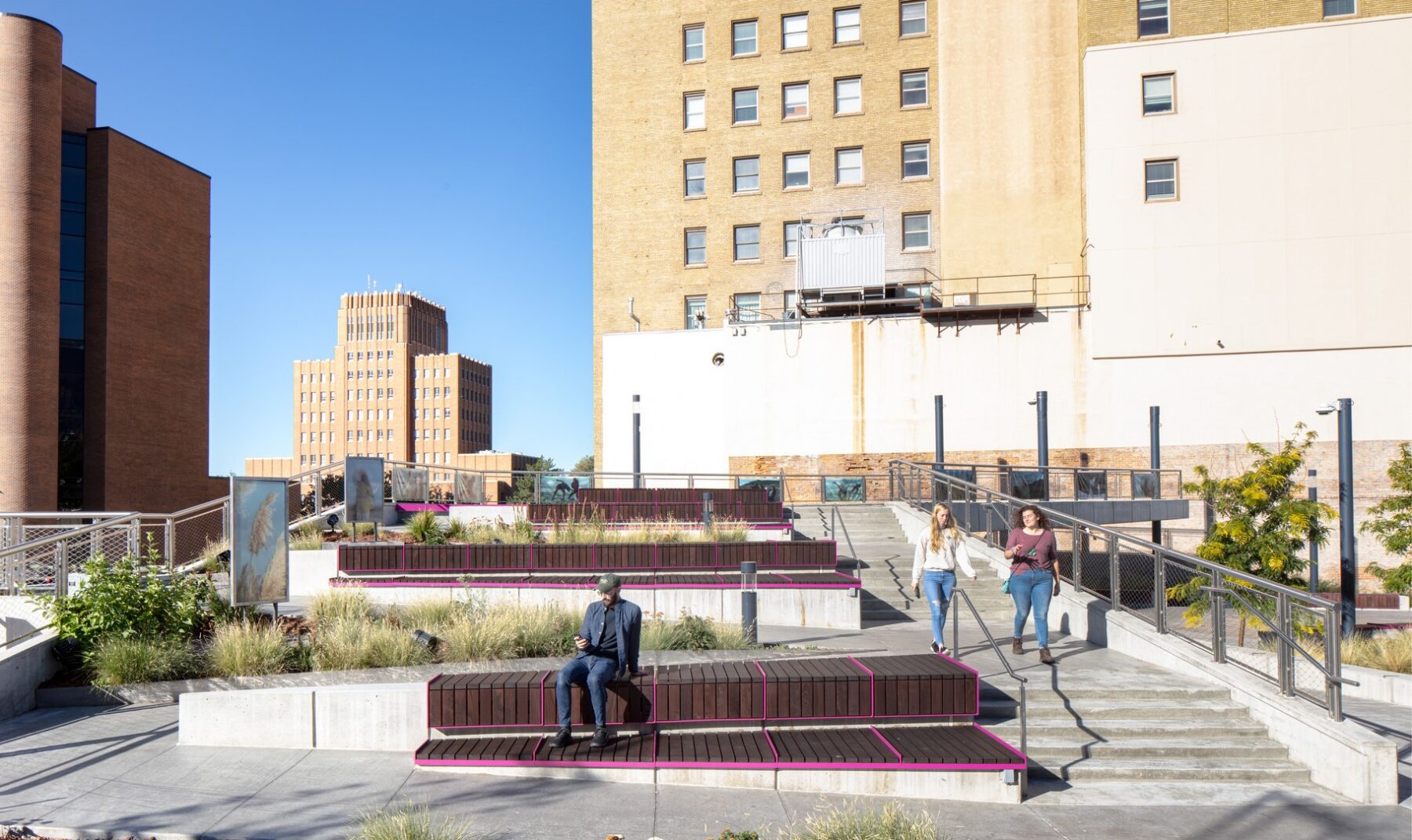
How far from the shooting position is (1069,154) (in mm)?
35250

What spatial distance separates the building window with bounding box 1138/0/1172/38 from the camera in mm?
34812

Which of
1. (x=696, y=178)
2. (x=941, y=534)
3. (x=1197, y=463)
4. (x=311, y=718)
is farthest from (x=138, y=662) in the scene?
(x=696, y=178)

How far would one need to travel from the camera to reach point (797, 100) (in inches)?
1502

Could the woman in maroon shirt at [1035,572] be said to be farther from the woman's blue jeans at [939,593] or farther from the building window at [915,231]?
the building window at [915,231]

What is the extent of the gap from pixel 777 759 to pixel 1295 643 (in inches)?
212

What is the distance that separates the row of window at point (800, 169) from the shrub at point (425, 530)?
23518 millimetres

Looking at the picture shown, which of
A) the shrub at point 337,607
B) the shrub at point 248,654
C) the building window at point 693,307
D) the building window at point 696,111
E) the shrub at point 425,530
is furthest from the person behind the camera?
the building window at point 696,111

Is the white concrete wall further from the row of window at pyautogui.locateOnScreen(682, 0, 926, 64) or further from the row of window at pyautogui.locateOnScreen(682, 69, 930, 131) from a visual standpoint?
the row of window at pyautogui.locateOnScreen(682, 0, 926, 64)

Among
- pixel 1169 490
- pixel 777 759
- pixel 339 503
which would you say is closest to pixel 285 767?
pixel 777 759

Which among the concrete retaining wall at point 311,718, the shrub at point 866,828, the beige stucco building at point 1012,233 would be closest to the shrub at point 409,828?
the concrete retaining wall at point 311,718

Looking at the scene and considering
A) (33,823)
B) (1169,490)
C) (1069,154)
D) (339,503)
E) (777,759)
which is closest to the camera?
(33,823)

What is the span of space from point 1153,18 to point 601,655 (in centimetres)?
3559

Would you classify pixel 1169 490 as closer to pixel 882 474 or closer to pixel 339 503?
pixel 882 474

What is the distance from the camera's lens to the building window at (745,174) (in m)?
38.4
